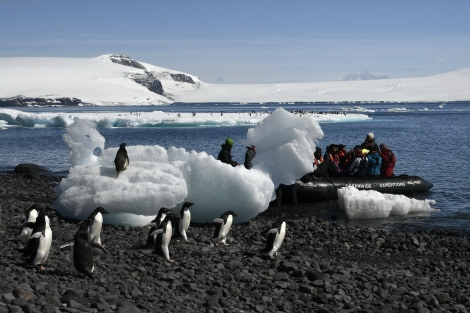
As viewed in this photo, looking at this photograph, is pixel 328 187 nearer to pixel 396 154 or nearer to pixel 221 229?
pixel 221 229

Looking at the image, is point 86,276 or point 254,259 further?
point 254,259

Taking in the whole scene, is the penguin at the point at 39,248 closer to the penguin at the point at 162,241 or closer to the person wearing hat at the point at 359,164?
the penguin at the point at 162,241

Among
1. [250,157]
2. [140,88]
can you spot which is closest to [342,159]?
[250,157]

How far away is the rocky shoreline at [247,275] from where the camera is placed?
5.25m

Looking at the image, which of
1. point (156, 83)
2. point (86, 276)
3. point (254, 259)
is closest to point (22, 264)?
point (86, 276)

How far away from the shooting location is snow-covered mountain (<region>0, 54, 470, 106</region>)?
126 meters

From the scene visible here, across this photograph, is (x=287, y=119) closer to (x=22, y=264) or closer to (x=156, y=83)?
(x=22, y=264)

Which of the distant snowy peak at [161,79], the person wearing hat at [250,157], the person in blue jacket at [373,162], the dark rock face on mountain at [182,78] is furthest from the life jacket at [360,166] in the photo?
the dark rock face on mountain at [182,78]

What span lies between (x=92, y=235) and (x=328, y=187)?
19.3 feet

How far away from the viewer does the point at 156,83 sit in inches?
6363

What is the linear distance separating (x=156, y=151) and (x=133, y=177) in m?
1.11

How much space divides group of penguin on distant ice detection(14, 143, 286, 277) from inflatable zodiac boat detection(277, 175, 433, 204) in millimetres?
3679

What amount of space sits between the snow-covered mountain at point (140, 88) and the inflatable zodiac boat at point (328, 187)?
10941cm

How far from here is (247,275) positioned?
6.37 m
